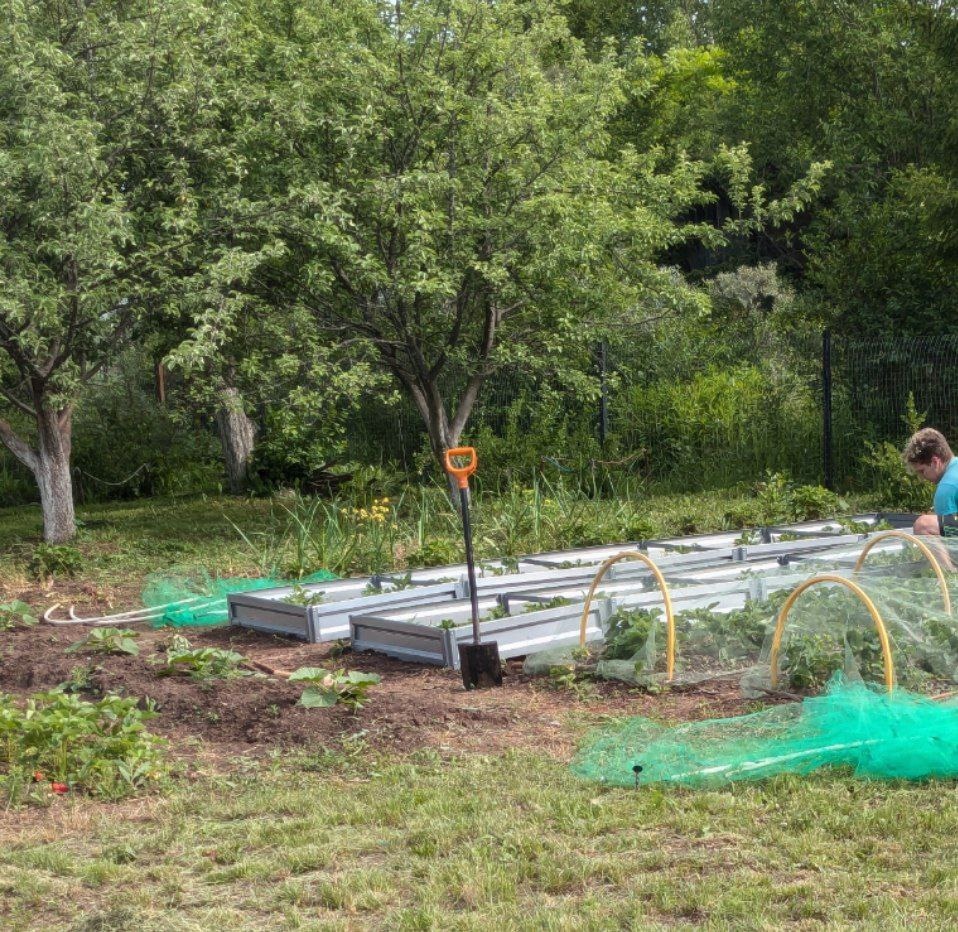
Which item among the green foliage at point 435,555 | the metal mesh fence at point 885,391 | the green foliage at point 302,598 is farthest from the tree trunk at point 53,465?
the metal mesh fence at point 885,391

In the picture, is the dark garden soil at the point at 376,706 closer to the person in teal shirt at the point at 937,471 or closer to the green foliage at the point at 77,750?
the green foliage at the point at 77,750

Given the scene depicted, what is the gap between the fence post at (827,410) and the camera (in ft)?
50.6

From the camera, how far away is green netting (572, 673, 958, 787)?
4879 mm

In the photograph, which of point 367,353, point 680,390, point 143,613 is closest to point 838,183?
point 680,390

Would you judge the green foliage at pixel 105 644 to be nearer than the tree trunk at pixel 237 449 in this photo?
Yes

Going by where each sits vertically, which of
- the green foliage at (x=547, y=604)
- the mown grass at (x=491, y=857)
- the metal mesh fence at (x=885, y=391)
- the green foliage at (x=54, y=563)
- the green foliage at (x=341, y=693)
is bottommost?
the mown grass at (x=491, y=857)

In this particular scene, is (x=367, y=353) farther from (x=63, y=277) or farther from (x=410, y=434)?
(x=410, y=434)

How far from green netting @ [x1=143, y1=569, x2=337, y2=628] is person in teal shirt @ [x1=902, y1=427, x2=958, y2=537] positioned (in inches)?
170

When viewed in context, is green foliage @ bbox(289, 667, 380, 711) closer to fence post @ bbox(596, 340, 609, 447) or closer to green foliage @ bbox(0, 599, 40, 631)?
green foliage @ bbox(0, 599, 40, 631)

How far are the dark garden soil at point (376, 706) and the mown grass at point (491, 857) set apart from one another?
58cm

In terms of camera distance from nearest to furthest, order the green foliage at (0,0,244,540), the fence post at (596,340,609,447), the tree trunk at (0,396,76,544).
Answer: the green foliage at (0,0,244,540)
the tree trunk at (0,396,76,544)
the fence post at (596,340,609,447)

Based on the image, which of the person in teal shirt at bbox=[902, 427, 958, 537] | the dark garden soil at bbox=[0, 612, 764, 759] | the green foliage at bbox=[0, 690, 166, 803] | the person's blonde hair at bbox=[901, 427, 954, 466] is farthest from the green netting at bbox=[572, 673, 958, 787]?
the person's blonde hair at bbox=[901, 427, 954, 466]

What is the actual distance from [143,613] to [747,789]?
233 inches

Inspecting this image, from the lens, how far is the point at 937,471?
8328 mm
